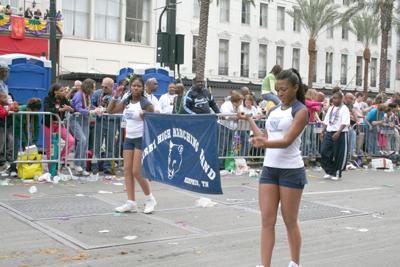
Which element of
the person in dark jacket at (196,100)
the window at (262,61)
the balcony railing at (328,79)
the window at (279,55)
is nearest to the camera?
the person in dark jacket at (196,100)

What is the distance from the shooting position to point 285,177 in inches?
164

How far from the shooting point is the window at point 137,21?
30453mm

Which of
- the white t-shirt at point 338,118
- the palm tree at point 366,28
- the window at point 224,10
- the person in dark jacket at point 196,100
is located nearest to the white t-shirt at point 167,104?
the person in dark jacket at point 196,100

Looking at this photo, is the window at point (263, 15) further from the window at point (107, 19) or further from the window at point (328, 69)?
the window at point (107, 19)

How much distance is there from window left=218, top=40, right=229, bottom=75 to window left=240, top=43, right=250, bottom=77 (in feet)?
6.09

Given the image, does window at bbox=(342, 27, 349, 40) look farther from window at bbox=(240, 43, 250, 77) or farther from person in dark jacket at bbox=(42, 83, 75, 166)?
person in dark jacket at bbox=(42, 83, 75, 166)

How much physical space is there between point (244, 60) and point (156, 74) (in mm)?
25467

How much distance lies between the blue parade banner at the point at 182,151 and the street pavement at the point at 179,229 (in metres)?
0.64

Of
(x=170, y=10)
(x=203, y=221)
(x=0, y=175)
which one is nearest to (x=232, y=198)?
(x=203, y=221)

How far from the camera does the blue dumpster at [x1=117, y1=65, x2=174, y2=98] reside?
14.3m

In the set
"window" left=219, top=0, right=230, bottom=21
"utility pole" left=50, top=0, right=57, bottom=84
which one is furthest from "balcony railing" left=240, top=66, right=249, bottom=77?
"utility pole" left=50, top=0, right=57, bottom=84

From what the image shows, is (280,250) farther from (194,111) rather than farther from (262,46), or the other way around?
(262,46)

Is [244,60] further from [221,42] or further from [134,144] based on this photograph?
[134,144]

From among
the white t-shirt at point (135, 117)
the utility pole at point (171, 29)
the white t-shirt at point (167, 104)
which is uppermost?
the utility pole at point (171, 29)
